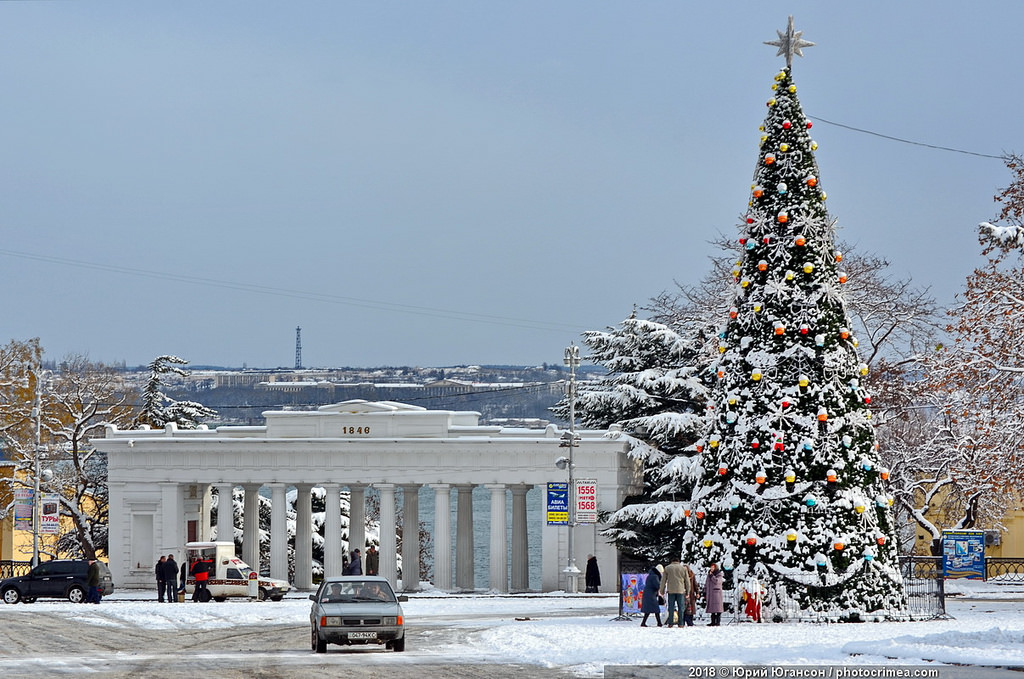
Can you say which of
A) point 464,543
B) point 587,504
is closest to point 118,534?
point 464,543

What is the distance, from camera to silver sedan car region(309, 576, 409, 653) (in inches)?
1040

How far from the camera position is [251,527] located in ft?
207

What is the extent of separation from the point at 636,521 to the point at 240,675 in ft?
104

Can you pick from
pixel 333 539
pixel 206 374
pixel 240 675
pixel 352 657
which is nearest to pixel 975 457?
pixel 352 657

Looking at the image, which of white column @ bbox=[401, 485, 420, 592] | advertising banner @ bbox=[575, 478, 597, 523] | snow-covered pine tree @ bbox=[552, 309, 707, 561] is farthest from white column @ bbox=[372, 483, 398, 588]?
advertising banner @ bbox=[575, 478, 597, 523]

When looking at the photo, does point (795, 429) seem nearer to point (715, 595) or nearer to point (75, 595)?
point (715, 595)

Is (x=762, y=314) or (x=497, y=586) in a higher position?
(x=762, y=314)

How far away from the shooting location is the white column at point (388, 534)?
197ft

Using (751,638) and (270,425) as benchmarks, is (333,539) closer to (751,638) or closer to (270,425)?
(270,425)

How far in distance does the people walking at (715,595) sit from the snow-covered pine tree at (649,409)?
19.6 meters

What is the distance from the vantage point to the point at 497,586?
58938mm

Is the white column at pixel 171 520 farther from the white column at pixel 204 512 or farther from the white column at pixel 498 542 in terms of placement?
the white column at pixel 498 542

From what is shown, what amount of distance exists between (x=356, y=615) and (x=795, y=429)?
1109 centimetres

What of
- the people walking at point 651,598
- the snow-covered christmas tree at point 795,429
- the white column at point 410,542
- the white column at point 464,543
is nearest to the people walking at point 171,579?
the white column at point 410,542
